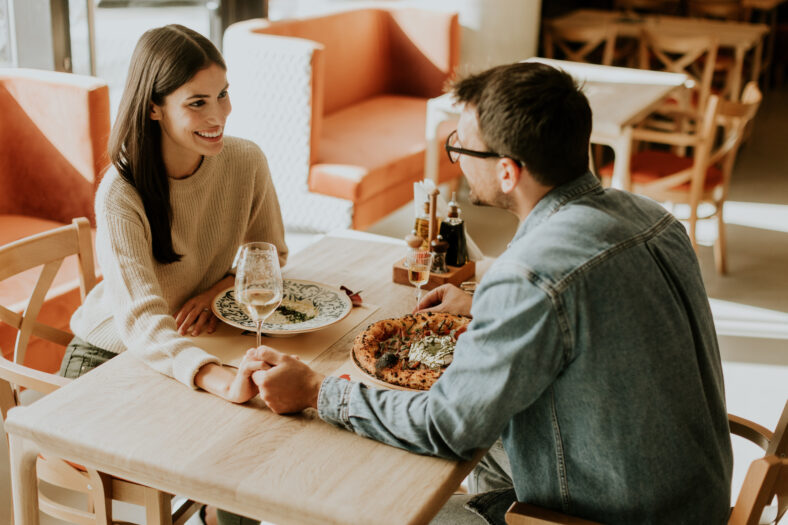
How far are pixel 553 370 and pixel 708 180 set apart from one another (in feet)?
10.3

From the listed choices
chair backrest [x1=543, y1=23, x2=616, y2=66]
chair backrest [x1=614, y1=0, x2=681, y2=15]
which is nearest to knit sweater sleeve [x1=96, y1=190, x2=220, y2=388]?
chair backrest [x1=543, y1=23, x2=616, y2=66]

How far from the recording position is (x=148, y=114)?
5.97 ft

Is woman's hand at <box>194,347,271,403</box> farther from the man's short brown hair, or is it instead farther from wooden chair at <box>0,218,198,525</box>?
the man's short brown hair

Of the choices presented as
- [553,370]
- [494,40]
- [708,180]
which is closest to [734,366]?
[708,180]

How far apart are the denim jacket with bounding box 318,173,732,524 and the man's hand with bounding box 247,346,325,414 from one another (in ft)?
0.15

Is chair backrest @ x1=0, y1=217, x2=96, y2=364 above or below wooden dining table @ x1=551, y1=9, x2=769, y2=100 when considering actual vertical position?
below

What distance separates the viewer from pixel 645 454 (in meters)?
1.28

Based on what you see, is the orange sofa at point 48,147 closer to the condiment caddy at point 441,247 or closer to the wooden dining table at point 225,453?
the condiment caddy at point 441,247

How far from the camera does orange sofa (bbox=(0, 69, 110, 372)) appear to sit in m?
3.04

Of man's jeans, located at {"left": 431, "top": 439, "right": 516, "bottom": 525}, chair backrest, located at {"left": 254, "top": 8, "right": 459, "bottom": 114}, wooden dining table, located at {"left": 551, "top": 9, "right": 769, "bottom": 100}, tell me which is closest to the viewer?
man's jeans, located at {"left": 431, "top": 439, "right": 516, "bottom": 525}

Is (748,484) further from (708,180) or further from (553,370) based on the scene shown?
(708,180)

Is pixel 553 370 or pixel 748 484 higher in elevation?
pixel 553 370

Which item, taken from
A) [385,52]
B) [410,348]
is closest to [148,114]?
[410,348]

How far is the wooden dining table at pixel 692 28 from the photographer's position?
19.9 ft
